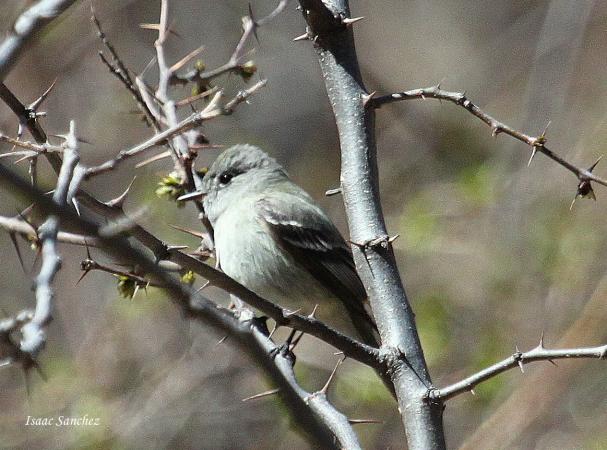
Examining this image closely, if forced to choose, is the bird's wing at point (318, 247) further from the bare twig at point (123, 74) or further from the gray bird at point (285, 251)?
the bare twig at point (123, 74)

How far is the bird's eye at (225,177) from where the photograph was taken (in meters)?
5.85

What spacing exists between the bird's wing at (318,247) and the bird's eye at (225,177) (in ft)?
1.25

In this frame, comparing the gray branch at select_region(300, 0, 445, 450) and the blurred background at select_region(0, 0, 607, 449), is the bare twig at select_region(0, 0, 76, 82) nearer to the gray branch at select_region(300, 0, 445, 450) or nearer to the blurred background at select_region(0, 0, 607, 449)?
the gray branch at select_region(300, 0, 445, 450)

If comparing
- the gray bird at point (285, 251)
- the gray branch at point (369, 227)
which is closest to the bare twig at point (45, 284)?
the gray branch at point (369, 227)

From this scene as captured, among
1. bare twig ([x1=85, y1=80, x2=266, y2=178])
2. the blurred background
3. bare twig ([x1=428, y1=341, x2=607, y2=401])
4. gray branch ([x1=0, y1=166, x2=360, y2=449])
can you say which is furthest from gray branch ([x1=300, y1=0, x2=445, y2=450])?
the blurred background

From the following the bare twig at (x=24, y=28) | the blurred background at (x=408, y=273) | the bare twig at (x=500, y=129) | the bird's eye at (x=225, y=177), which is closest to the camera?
the bare twig at (x=24, y=28)

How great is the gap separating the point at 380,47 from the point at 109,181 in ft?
12.2

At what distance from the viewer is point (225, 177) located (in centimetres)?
587

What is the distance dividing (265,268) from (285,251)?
214 mm

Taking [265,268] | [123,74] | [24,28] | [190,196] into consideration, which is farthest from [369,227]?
[265,268]


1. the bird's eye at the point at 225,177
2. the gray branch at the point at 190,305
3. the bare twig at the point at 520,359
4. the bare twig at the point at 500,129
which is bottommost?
the gray branch at the point at 190,305

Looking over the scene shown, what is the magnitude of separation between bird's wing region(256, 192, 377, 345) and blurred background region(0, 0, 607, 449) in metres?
0.85

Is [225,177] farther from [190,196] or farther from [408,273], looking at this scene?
[408,273]

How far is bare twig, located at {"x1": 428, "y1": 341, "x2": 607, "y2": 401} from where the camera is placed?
8.05 feet
